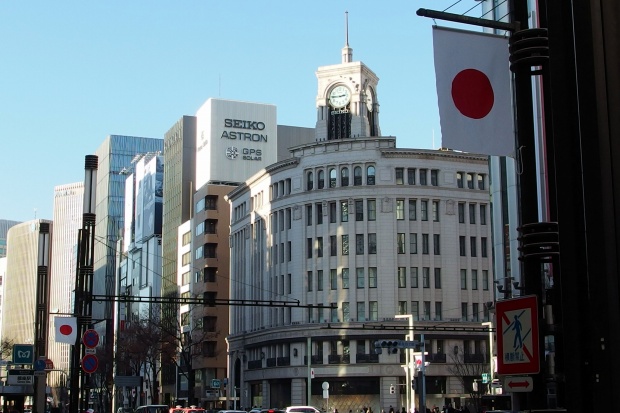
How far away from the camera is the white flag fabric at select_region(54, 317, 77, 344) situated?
113ft

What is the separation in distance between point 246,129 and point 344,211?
49.8m

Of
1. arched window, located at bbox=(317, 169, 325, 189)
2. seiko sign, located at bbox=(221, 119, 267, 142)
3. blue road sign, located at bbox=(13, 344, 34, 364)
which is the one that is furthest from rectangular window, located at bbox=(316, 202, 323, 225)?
blue road sign, located at bbox=(13, 344, 34, 364)

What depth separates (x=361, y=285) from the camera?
91188 mm

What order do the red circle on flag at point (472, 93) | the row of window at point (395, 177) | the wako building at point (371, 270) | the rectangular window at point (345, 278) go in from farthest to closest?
the row of window at point (395, 177)
the rectangular window at point (345, 278)
the wako building at point (371, 270)
the red circle on flag at point (472, 93)

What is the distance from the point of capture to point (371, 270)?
3600 inches

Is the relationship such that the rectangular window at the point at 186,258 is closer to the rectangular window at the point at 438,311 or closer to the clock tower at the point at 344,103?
the clock tower at the point at 344,103

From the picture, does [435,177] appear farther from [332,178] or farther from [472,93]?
[472,93]

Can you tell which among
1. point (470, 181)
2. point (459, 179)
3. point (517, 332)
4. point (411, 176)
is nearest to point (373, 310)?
point (411, 176)

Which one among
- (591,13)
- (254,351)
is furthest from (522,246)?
(254,351)

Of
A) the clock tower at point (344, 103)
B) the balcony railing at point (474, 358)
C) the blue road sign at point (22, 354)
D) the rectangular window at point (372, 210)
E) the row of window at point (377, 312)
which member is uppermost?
the clock tower at point (344, 103)

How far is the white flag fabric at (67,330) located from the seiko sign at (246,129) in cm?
10251

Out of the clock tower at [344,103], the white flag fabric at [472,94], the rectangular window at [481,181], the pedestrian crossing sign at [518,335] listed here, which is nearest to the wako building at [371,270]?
the rectangular window at [481,181]

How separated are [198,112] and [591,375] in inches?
5378

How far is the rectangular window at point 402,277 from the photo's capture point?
9119 cm
